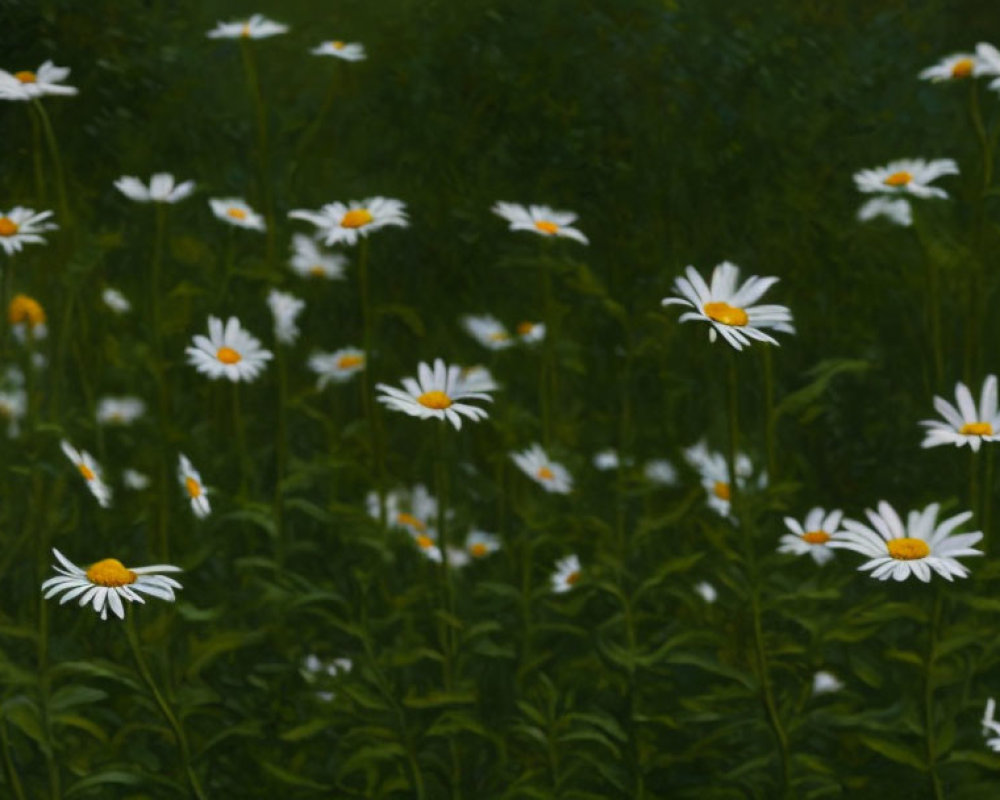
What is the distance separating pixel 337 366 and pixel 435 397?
3.01ft

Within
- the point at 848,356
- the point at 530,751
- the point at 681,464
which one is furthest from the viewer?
the point at 848,356

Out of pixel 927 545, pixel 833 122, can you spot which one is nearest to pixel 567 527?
pixel 927 545

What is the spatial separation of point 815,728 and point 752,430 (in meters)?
1.05

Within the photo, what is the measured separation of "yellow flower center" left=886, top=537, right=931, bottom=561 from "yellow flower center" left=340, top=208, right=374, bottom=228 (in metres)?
1.01

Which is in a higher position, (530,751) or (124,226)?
(124,226)

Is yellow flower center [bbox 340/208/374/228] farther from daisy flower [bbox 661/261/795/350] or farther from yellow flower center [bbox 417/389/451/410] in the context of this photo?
daisy flower [bbox 661/261/795/350]

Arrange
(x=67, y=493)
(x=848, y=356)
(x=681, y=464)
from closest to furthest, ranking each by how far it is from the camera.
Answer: (x=67, y=493), (x=681, y=464), (x=848, y=356)

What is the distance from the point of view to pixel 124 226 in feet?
11.5

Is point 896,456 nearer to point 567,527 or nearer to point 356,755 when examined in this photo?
point 567,527

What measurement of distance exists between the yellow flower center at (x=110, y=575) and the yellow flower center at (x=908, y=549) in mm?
939

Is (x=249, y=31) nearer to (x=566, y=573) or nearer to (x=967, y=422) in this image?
(x=566, y=573)

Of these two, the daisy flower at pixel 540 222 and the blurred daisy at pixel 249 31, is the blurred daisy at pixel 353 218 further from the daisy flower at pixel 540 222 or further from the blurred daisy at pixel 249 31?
the blurred daisy at pixel 249 31

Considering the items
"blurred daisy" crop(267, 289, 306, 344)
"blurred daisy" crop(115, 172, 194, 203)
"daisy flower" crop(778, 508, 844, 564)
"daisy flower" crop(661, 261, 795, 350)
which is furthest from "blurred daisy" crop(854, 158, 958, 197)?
"blurred daisy" crop(115, 172, 194, 203)

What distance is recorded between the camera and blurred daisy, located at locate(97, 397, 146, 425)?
2.97 meters
